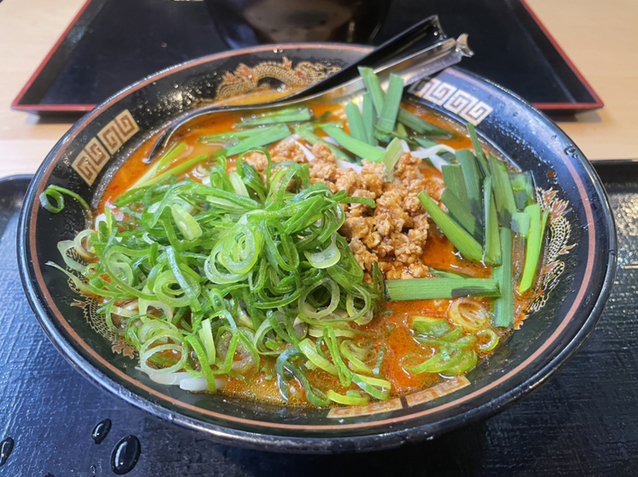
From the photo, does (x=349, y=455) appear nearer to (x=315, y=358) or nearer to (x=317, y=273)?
(x=315, y=358)

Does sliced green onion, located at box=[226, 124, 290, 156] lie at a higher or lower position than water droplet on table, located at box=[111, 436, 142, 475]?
higher

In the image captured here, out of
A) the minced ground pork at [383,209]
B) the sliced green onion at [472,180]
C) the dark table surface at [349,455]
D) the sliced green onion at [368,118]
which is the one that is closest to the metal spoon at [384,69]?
the sliced green onion at [368,118]

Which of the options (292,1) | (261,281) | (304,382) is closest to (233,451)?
(304,382)

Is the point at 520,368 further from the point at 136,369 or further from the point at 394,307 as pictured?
the point at 136,369

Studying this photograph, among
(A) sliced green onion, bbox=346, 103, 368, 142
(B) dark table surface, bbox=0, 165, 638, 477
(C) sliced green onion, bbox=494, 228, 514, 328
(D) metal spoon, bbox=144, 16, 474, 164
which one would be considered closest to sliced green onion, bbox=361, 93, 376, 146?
(A) sliced green onion, bbox=346, 103, 368, 142

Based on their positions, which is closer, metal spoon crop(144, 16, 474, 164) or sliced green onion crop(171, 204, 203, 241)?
sliced green onion crop(171, 204, 203, 241)

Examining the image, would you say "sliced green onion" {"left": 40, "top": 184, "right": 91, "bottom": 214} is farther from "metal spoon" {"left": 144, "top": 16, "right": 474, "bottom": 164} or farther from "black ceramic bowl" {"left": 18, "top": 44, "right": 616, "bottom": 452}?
"metal spoon" {"left": 144, "top": 16, "right": 474, "bottom": 164}

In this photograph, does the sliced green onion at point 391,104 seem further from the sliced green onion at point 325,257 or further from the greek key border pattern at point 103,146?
the greek key border pattern at point 103,146
